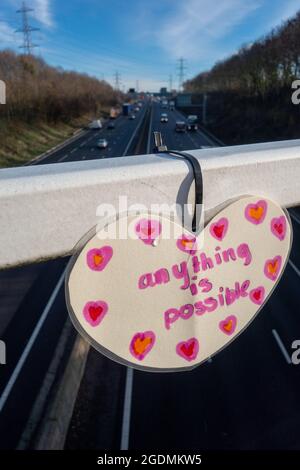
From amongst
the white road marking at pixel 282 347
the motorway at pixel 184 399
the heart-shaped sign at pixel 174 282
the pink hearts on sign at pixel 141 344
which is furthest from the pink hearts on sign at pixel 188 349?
the white road marking at pixel 282 347

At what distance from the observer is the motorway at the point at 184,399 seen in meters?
5.04

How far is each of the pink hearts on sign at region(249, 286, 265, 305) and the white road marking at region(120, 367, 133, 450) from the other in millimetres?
4719

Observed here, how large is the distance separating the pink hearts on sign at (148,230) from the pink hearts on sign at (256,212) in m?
0.33

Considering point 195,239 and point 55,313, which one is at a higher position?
point 195,239

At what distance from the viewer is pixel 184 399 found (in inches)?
221

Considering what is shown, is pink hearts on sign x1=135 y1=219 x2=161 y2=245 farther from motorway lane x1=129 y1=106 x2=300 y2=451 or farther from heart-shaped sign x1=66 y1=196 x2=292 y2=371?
motorway lane x1=129 y1=106 x2=300 y2=451

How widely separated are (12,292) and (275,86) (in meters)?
28.8

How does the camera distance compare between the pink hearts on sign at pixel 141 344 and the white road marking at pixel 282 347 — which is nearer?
the pink hearts on sign at pixel 141 344

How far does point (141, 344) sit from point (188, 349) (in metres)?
0.18

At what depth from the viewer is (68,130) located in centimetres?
3238

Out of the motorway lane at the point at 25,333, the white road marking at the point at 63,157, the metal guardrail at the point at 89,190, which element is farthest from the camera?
the white road marking at the point at 63,157

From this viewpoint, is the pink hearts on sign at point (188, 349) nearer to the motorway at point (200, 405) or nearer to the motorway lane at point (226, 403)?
the motorway lane at point (226, 403)
